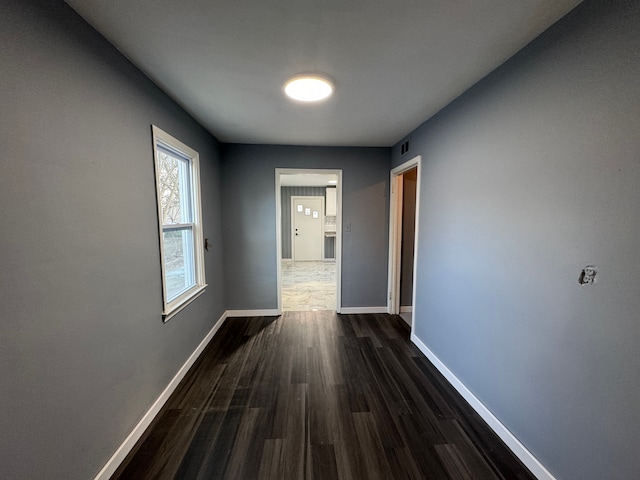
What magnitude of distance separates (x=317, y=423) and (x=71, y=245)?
1.74 m

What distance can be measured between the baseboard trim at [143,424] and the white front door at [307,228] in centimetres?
519

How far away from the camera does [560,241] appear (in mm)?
1263

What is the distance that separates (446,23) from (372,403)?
2386 millimetres

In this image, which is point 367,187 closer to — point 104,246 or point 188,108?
point 188,108

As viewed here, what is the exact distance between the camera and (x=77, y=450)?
1.18 m

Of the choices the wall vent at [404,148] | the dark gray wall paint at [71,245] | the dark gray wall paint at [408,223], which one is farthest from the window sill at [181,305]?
the wall vent at [404,148]

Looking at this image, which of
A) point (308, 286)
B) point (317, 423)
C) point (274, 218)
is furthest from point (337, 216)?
point (317, 423)

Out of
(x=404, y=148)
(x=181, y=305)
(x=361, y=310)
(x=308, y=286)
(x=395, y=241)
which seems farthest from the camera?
(x=308, y=286)

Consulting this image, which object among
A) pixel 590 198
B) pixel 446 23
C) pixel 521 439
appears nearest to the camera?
pixel 590 198

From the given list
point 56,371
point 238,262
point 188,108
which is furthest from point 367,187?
point 56,371

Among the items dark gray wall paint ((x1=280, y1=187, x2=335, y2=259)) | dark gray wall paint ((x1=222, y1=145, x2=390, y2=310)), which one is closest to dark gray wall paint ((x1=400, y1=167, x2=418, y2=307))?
dark gray wall paint ((x1=222, y1=145, x2=390, y2=310))

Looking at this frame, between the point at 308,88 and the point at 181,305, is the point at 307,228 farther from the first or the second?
the point at 308,88

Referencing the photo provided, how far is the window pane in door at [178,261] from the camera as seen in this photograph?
87.0 inches

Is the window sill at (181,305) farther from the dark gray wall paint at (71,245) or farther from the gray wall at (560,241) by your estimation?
the gray wall at (560,241)
